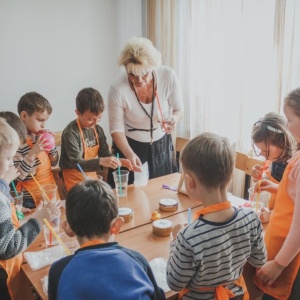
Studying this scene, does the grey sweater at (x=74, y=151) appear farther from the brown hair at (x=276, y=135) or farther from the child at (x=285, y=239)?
the child at (x=285, y=239)

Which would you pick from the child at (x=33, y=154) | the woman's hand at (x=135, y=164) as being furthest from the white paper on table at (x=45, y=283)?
the woman's hand at (x=135, y=164)

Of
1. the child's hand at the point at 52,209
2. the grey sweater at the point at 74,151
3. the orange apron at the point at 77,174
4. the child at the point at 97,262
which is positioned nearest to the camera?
the child at the point at 97,262

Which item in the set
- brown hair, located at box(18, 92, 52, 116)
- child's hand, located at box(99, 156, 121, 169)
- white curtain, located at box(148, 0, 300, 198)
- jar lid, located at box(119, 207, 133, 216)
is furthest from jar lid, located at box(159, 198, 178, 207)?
white curtain, located at box(148, 0, 300, 198)

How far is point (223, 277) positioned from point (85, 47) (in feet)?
11.1

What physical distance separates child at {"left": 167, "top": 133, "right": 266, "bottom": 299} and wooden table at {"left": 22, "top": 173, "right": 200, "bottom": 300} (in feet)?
0.61

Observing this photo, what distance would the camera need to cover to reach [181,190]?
215 centimetres

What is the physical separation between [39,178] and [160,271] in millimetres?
1316

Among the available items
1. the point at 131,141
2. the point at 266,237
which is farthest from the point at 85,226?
the point at 131,141

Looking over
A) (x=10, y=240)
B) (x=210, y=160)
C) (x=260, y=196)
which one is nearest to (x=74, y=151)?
(x=10, y=240)

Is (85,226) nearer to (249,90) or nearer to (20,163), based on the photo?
(20,163)

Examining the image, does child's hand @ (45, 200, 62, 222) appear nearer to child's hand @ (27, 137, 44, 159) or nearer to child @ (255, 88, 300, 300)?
child's hand @ (27, 137, 44, 159)

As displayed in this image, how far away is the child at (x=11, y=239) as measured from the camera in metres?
1.32

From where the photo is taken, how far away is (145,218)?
1.84m

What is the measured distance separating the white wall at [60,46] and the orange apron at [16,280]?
2516mm
